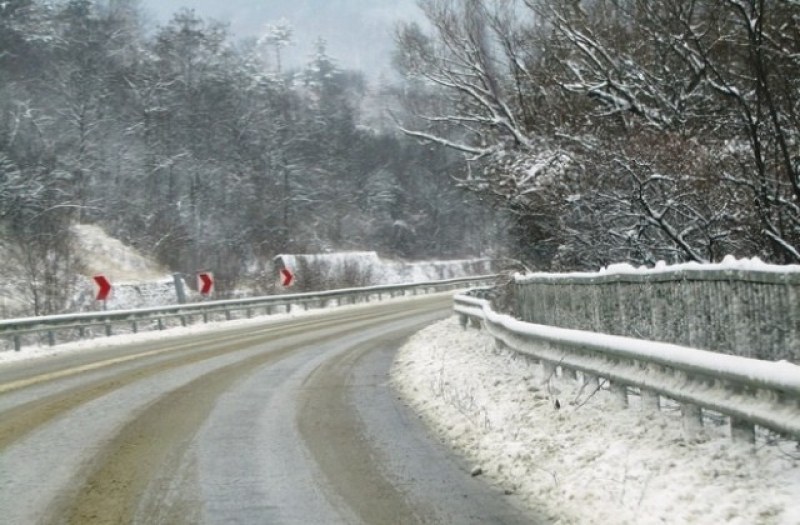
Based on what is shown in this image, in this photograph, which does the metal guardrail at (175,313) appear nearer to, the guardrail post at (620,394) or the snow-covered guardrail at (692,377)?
the snow-covered guardrail at (692,377)

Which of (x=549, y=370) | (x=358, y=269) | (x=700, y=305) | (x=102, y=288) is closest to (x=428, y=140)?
(x=102, y=288)

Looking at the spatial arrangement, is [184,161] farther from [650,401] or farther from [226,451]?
[650,401]

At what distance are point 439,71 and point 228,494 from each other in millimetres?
17802

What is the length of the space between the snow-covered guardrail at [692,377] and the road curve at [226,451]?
1518 mm

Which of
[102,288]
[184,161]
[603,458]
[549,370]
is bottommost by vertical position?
[603,458]

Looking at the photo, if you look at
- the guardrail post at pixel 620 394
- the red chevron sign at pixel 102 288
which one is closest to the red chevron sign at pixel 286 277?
the red chevron sign at pixel 102 288

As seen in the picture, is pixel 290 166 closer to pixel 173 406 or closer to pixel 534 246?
pixel 534 246

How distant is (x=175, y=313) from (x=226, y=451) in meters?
18.7

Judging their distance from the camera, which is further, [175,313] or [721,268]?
[175,313]

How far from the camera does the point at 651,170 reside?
13320 mm

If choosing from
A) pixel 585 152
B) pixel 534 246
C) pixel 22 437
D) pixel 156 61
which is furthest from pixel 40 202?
pixel 22 437

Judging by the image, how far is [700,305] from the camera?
7.48m

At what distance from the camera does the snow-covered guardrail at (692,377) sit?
4.48 m

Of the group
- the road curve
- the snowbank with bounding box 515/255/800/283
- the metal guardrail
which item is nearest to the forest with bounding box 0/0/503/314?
the metal guardrail
